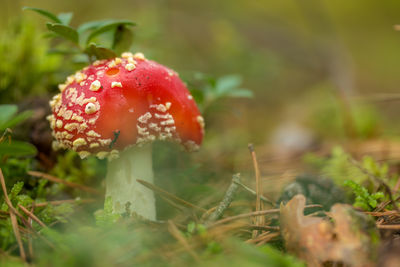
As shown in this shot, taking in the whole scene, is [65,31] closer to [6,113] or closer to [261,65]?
[6,113]

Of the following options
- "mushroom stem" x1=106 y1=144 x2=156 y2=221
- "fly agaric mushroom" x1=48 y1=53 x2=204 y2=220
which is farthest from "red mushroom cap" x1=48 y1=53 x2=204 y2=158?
"mushroom stem" x1=106 y1=144 x2=156 y2=221

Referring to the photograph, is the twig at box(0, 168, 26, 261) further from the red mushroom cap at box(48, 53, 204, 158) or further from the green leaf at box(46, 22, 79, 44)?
the green leaf at box(46, 22, 79, 44)

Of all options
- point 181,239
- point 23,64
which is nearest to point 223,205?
point 181,239

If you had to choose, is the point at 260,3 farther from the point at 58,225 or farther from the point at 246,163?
the point at 58,225

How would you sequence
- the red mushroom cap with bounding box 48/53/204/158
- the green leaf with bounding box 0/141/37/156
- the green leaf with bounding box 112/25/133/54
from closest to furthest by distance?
the green leaf with bounding box 0/141/37/156, the red mushroom cap with bounding box 48/53/204/158, the green leaf with bounding box 112/25/133/54

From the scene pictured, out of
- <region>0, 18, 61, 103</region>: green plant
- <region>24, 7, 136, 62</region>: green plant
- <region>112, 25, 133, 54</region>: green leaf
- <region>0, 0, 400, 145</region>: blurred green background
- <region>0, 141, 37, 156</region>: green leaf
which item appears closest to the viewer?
<region>0, 141, 37, 156</region>: green leaf

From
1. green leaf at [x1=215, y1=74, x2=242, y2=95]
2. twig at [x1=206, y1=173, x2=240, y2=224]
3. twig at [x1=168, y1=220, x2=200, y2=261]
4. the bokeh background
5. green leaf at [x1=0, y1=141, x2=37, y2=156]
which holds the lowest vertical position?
twig at [x1=168, y1=220, x2=200, y2=261]

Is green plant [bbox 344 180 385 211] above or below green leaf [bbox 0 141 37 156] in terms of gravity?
below
